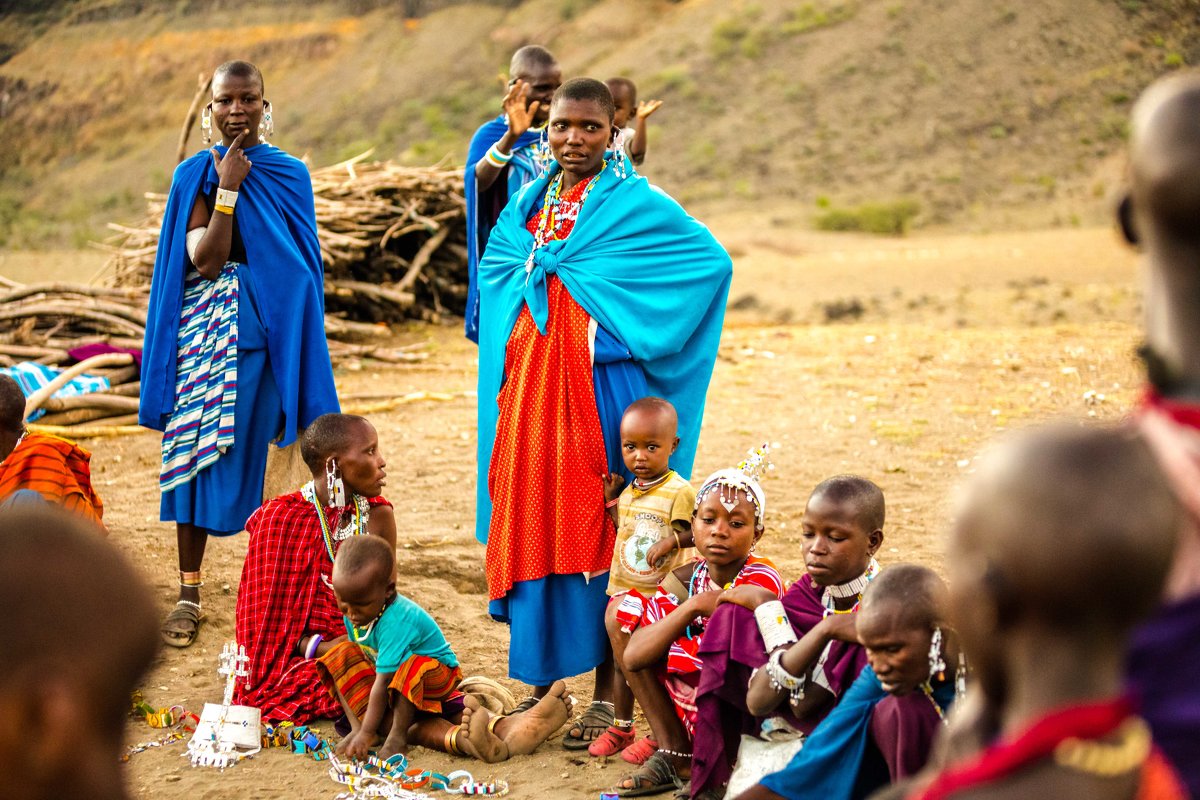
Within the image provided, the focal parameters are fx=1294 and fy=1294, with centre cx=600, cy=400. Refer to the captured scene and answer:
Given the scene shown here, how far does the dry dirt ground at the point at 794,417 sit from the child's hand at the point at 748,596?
0.78 m

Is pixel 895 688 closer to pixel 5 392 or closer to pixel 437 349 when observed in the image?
pixel 5 392

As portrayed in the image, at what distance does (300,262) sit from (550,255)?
1.33 metres

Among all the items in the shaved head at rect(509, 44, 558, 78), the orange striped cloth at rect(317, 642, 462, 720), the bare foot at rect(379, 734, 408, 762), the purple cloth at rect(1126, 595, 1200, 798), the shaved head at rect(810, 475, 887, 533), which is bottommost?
the bare foot at rect(379, 734, 408, 762)

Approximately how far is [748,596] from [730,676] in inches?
9.3

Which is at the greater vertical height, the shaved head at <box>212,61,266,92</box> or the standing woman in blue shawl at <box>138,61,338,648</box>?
the shaved head at <box>212,61,266,92</box>

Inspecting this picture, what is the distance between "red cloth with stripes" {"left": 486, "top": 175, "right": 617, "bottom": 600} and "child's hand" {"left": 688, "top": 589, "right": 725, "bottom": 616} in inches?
23.8

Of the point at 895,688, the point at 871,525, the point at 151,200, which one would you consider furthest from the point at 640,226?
the point at 151,200

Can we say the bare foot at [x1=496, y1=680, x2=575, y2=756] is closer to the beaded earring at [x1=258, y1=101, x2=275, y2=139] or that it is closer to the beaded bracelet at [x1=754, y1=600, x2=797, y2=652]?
the beaded bracelet at [x1=754, y1=600, x2=797, y2=652]

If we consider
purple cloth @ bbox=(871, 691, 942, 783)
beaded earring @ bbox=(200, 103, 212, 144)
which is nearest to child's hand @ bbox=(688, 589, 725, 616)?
purple cloth @ bbox=(871, 691, 942, 783)

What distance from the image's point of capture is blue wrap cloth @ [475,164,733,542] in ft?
14.0

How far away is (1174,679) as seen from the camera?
64.9 inches

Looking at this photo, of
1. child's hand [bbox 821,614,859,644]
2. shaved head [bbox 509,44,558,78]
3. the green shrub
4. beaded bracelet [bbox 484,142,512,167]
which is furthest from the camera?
the green shrub

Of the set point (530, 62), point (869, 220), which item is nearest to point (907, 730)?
point (530, 62)

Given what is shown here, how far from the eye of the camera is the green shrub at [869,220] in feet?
76.6
